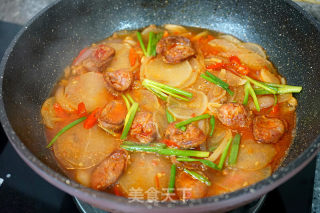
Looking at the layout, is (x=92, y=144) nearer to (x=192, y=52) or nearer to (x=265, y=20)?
(x=192, y=52)

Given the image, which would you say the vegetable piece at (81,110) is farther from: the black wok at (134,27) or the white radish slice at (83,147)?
the black wok at (134,27)

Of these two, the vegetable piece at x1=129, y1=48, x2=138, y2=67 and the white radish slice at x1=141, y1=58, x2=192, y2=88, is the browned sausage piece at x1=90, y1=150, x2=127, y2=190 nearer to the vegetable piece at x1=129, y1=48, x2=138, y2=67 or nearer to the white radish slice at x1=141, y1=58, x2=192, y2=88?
the white radish slice at x1=141, y1=58, x2=192, y2=88

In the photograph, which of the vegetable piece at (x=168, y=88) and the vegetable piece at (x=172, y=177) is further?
the vegetable piece at (x=168, y=88)

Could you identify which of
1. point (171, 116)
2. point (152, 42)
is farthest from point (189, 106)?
point (152, 42)

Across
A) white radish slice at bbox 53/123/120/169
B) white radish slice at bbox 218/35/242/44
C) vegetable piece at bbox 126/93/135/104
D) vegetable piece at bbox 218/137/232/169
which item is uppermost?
white radish slice at bbox 218/35/242/44

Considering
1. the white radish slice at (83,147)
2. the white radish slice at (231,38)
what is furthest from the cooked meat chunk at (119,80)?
the white radish slice at (231,38)

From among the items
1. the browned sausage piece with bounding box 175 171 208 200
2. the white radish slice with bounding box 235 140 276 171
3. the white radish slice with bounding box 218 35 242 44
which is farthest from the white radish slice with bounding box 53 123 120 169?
the white radish slice with bounding box 218 35 242 44

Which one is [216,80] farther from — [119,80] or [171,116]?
[119,80]
